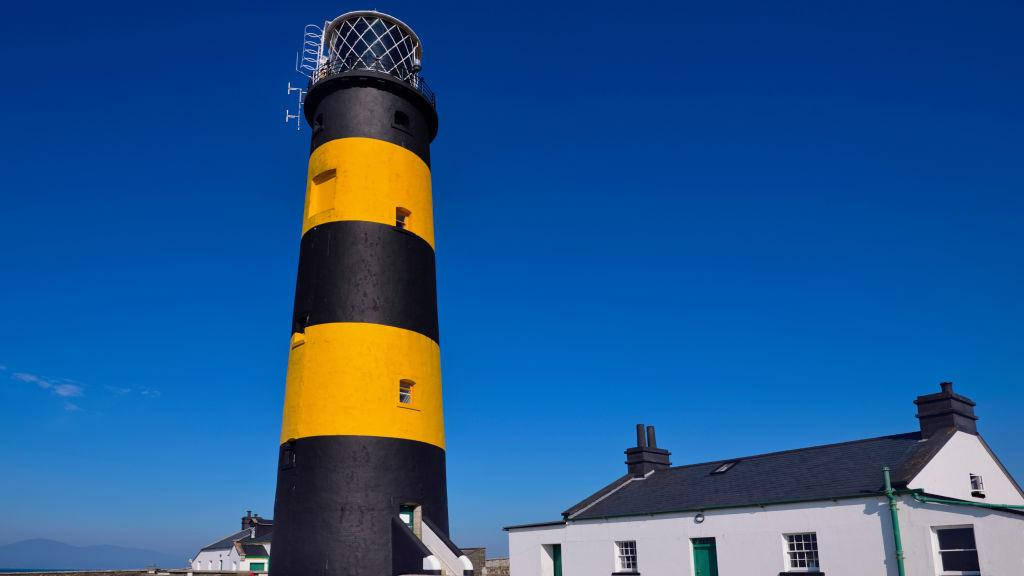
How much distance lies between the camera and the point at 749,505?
19844mm

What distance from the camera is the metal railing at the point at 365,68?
69.4 ft

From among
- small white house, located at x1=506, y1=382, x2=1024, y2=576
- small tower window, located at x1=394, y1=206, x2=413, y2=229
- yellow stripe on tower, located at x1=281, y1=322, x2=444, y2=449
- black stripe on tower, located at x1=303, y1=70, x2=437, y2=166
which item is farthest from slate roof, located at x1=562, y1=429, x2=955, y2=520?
black stripe on tower, located at x1=303, y1=70, x2=437, y2=166

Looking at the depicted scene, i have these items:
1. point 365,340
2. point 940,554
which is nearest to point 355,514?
point 365,340

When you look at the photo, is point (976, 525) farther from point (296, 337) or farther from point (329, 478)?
point (296, 337)

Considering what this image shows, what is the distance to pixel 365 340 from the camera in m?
18.1

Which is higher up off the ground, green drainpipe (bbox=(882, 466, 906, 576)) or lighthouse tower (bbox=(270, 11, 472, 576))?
lighthouse tower (bbox=(270, 11, 472, 576))

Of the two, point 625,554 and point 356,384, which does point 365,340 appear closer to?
point 356,384

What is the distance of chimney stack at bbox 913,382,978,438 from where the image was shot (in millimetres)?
19688

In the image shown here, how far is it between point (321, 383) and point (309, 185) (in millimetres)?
5916

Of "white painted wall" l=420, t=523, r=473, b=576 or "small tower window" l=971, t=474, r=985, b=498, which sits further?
"small tower window" l=971, t=474, r=985, b=498

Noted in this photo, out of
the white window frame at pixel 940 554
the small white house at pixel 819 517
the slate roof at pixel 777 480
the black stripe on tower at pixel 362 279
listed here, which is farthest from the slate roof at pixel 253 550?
the white window frame at pixel 940 554

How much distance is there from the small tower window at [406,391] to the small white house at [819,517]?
8337 mm

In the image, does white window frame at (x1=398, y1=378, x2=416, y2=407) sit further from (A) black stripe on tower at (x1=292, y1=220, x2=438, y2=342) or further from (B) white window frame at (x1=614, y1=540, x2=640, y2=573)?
(B) white window frame at (x1=614, y1=540, x2=640, y2=573)

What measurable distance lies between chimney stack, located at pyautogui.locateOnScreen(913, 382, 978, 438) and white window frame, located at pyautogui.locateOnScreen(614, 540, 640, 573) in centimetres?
862
